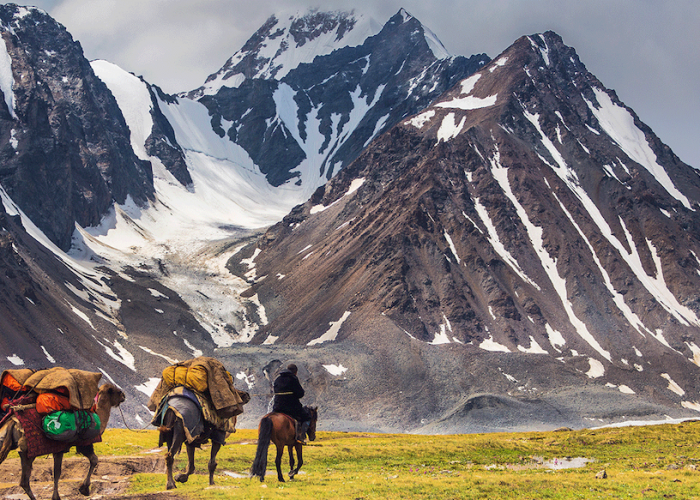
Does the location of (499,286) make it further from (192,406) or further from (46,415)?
(46,415)

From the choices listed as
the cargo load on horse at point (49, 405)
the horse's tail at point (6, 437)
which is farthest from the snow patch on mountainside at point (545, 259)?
the horse's tail at point (6, 437)

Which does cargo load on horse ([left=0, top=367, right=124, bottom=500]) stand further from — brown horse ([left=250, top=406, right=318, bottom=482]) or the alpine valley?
the alpine valley

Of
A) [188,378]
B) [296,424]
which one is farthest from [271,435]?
[188,378]

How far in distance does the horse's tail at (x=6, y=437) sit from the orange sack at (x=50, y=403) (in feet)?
2.77

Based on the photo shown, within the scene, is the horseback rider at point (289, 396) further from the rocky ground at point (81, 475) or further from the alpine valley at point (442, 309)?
the alpine valley at point (442, 309)

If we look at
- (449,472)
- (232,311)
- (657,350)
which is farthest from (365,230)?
(449,472)

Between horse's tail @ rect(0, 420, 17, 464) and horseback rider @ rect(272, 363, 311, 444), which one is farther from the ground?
horseback rider @ rect(272, 363, 311, 444)

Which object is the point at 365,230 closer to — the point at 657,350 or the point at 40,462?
the point at 657,350

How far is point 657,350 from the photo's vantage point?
138750 millimetres

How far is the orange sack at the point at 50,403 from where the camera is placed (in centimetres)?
2169

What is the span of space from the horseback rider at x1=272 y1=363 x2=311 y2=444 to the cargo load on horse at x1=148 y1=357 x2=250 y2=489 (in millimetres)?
1469

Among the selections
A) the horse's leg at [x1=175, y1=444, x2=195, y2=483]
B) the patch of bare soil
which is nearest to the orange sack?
the patch of bare soil

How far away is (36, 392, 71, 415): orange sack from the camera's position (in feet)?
71.2

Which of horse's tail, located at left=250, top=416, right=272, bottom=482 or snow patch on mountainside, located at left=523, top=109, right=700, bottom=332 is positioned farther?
snow patch on mountainside, located at left=523, top=109, right=700, bottom=332
